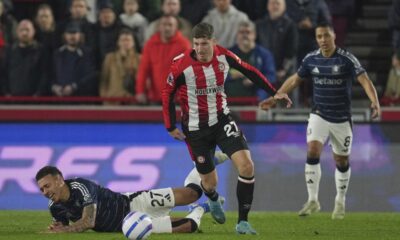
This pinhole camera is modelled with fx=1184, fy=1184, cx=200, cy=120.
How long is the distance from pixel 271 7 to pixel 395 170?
3.28 meters

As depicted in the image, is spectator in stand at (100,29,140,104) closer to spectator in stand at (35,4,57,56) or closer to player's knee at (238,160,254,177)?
spectator in stand at (35,4,57,56)

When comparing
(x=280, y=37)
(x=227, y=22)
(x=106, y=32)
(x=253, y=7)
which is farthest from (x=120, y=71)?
(x=253, y=7)

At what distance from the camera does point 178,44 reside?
17500 millimetres

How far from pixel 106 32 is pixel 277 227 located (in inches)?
247

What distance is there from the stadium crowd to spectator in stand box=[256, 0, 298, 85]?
2cm

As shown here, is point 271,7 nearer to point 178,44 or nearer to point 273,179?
point 178,44

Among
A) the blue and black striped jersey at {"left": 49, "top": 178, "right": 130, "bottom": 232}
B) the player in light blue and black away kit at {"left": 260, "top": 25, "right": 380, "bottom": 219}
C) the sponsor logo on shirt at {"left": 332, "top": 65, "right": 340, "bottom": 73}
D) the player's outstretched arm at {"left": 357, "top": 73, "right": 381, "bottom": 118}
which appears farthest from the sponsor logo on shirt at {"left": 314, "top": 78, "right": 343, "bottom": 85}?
the blue and black striped jersey at {"left": 49, "top": 178, "right": 130, "bottom": 232}

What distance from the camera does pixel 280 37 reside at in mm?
18094

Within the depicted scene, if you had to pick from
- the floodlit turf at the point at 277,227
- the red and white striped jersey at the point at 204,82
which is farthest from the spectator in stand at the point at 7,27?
the red and white striped jersey at the point at 204,82

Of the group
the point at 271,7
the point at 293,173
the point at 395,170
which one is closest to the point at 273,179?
the point at 293,173

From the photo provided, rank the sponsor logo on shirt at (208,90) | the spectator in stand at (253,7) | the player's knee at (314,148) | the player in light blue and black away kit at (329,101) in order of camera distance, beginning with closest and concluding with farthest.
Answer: the sponsor logo on shirt at (208,90) < the player in light blue and black away kit at (329,101) < the player's knee at (314,148) < the spectator in stand at (253,7)

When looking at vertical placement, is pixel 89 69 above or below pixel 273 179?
above

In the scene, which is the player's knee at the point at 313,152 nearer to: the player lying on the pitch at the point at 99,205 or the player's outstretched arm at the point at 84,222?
the player lying on the pitch at the point at 99,205

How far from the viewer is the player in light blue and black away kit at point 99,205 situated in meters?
11.5
